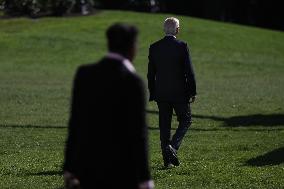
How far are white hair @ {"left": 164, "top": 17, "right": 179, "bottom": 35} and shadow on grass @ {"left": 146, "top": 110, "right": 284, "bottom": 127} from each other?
764 centimetres

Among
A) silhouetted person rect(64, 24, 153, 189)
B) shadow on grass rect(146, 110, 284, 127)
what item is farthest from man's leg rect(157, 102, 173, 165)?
shadow on grass rect(146, 110, 284, 127)

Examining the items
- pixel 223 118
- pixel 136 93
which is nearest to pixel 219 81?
pixel 223 118

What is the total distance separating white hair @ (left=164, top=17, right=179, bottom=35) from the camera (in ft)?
36.1

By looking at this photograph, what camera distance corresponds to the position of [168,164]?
37.4 ft

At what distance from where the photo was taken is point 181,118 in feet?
37.0

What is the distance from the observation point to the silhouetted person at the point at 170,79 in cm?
1106

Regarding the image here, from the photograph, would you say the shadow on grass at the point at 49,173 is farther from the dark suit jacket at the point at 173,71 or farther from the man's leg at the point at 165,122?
the dark suit jacket at the point at 173,71

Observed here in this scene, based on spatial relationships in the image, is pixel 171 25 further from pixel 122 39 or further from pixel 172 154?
pixel 122 39

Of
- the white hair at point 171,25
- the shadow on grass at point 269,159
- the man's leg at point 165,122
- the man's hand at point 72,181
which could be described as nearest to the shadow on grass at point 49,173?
the man's leg at point 165,122

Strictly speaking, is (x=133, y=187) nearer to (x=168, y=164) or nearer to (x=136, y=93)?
(x=136, y=93)

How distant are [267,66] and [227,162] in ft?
89.8

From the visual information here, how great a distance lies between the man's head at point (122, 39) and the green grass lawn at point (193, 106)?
444 cm

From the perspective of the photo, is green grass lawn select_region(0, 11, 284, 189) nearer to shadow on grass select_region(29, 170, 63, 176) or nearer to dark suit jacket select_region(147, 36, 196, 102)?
shadow on grass select_region(29, 170, 63, 176)

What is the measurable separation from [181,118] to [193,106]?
11746 millimetres
